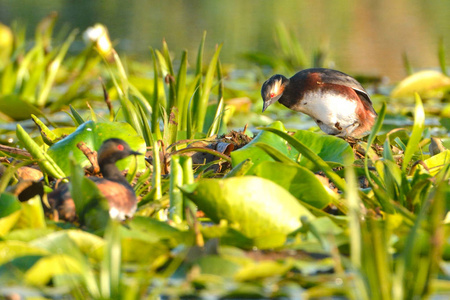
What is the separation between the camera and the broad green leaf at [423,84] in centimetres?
659

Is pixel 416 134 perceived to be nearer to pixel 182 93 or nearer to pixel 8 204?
pixel 8 204

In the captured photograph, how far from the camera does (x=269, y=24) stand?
14.5 meters

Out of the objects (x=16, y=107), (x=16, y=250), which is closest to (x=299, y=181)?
(x=16, y=250)

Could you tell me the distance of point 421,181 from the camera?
249 cm

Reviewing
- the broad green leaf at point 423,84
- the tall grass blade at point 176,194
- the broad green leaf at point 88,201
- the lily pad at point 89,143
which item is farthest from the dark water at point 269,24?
the broad green leaf at point 88,201

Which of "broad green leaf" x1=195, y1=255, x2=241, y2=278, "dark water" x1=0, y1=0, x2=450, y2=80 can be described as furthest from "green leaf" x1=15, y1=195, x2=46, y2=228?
"dark water" x1=0, y1=0, x2=450, y2=80

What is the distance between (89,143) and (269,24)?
38.8ft

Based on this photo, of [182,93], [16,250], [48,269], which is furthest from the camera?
[182,93]

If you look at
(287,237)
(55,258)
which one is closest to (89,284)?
(55,258)

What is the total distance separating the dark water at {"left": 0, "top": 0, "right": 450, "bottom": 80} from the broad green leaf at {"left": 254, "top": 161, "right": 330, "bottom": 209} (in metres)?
6.41

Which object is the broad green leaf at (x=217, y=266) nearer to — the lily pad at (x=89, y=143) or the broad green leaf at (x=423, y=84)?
the lily pad at (x=89, y=143)

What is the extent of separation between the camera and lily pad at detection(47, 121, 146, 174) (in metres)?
2.99

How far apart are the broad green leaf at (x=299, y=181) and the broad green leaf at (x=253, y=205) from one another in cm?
27

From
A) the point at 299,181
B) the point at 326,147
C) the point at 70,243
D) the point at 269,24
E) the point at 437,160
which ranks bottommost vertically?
the point at 70,243
